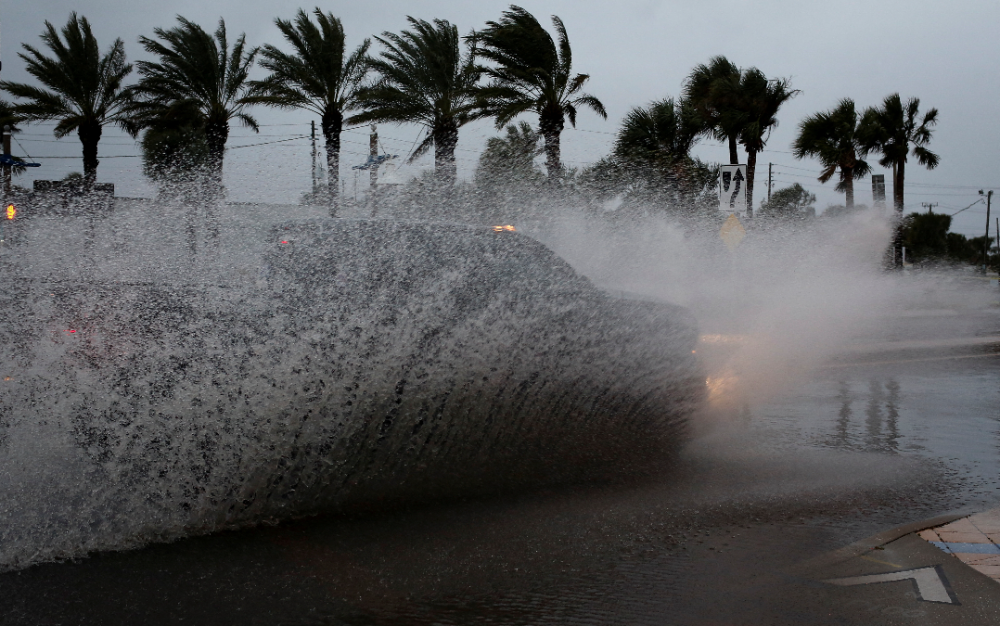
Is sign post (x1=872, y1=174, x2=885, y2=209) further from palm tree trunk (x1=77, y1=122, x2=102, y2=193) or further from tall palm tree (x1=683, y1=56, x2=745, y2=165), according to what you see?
palm tree trunk (x1=77, y1=122, x2=102, y2=193)

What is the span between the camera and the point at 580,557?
3.84 m

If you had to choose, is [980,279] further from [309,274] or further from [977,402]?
[309,274]

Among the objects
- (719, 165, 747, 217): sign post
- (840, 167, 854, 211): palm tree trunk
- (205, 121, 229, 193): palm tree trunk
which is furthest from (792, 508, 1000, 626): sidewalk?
(840, 167, 854, 211): palm tree trunk

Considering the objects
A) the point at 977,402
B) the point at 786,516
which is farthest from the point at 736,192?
the point at 786,516

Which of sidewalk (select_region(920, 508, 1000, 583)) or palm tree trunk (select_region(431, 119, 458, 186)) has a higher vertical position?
palm tree trunk (select_region(431, 119, 458, 186))

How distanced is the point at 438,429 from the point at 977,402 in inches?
246

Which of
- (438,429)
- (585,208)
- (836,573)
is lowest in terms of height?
(836,573)

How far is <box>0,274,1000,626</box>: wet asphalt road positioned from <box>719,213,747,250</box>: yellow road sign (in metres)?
7.44

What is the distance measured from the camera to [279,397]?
3951mm

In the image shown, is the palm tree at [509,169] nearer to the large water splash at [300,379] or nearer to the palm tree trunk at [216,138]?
the large water splash at [300,379]

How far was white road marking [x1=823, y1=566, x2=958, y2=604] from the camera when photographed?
341cm

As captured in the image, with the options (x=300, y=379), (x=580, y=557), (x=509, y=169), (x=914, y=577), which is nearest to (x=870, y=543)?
(x=914, y=577)

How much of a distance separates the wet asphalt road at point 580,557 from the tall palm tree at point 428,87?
17.0m

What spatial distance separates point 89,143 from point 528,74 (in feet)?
45.7
